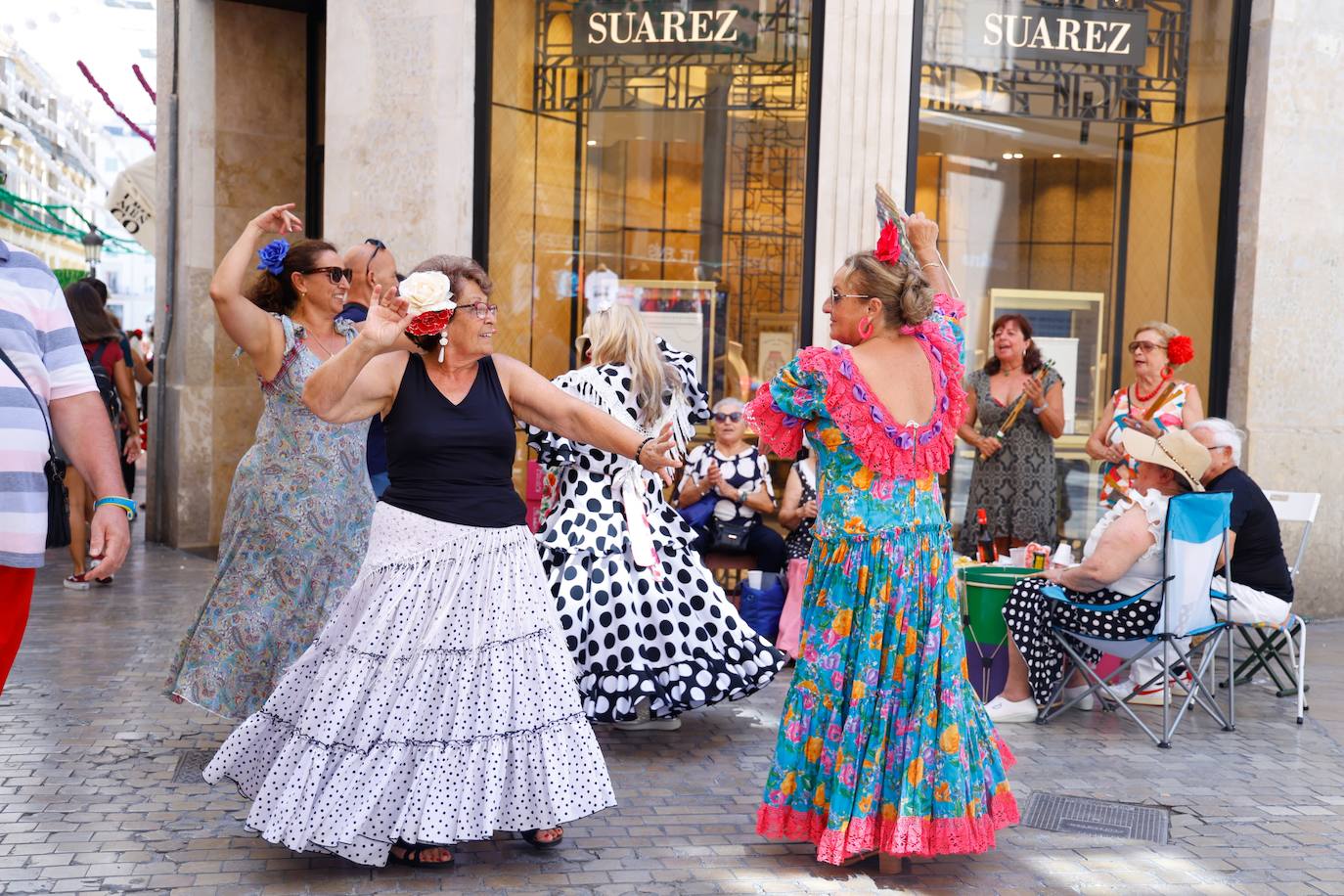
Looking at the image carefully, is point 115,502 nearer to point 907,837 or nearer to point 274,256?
point 274,256

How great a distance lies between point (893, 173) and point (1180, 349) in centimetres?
212

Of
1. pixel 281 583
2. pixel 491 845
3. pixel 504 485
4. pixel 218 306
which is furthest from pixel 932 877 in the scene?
pixel 218 306

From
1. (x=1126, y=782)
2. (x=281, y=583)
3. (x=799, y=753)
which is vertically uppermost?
(x=281, y=583)

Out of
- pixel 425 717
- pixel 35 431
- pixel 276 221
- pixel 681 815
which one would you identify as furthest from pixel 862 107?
pixel 35 431

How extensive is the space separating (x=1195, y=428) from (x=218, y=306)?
4869 millimetres

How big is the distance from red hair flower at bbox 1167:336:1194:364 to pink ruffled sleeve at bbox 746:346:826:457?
4220 mm

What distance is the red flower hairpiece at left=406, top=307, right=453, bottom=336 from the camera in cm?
413

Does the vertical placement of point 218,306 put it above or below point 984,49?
below

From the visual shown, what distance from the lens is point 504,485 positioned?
452 centimetres

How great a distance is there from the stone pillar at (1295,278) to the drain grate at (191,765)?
6.93m

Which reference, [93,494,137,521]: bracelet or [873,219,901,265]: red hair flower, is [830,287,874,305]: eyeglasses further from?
[93,494,137,521]: bracelet

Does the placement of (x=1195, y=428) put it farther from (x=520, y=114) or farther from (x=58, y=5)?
(x=58, y=5)

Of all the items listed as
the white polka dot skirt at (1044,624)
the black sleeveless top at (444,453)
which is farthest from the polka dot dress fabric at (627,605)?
A: the black sleeveless top at (444,453)

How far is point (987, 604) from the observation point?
6.93 m
